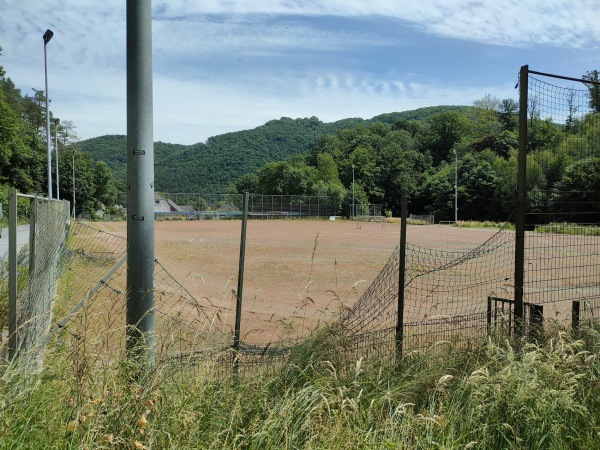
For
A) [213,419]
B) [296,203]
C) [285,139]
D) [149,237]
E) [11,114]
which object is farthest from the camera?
[285,139]

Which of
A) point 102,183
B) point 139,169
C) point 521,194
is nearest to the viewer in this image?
point 139,169

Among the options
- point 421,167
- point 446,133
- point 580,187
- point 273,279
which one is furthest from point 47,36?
point 446,133

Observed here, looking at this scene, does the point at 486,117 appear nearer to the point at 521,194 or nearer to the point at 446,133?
the point at 446,133

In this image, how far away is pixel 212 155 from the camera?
169750mm

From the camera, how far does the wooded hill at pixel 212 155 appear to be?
144 metres

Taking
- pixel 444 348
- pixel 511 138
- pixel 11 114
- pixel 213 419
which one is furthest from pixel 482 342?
pixel 511 138

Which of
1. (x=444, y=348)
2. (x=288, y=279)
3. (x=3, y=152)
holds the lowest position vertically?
(x=288, y=279)

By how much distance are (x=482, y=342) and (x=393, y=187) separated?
120641 mm

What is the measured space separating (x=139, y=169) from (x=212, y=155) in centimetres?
16900

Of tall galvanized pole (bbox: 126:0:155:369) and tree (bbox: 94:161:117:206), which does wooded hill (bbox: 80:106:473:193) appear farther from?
tall galvanized pole (bbox: 126:0:155:369)

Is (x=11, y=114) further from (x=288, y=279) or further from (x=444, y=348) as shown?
(x=444, y=348)

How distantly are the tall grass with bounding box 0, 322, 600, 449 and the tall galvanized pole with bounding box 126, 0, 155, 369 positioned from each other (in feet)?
1.80

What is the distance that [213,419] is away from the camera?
2.85 m

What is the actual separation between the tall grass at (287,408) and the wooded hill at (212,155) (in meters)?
130
